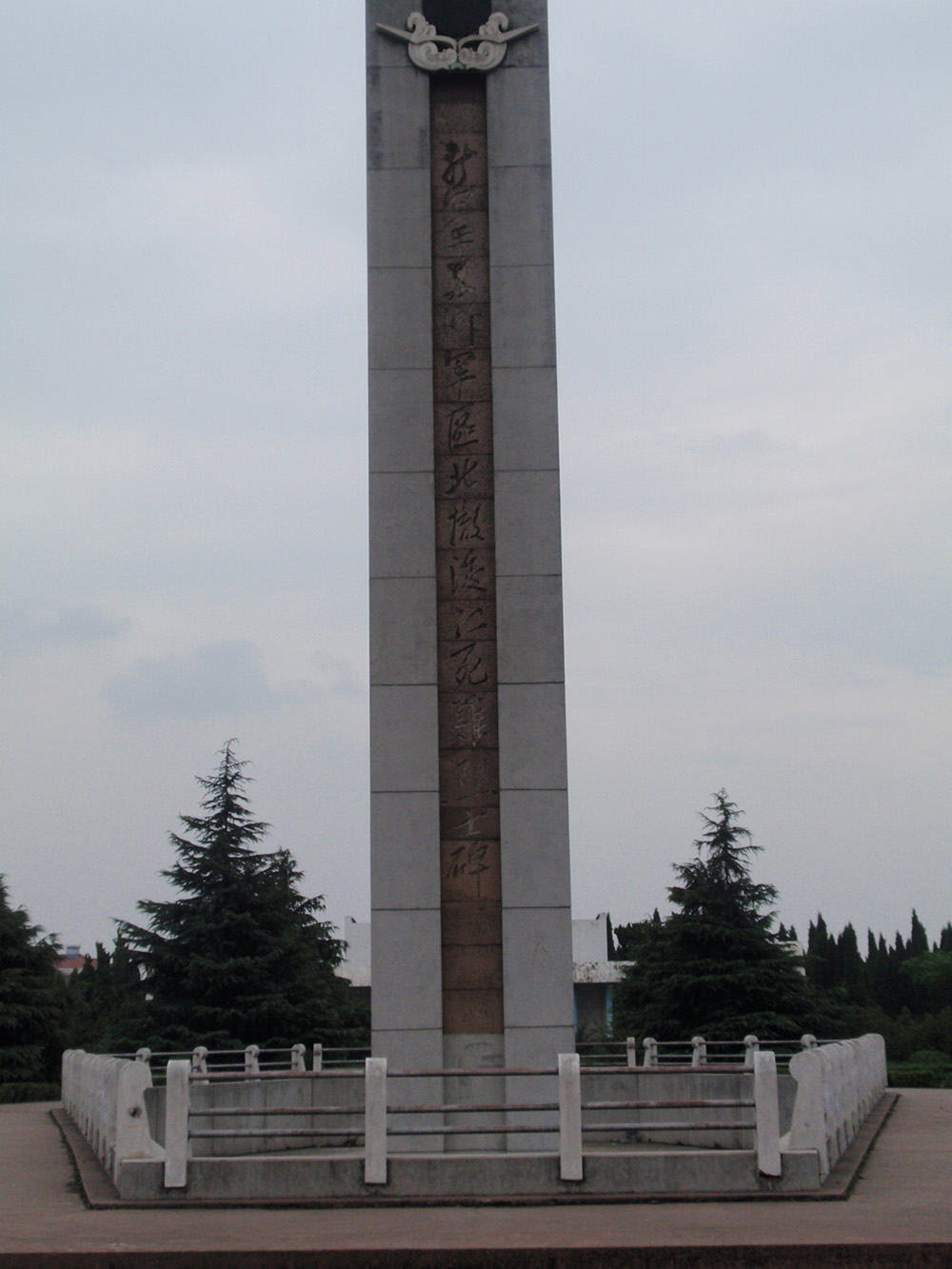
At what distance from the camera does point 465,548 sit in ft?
61.6

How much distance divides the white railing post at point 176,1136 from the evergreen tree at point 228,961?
2075cm

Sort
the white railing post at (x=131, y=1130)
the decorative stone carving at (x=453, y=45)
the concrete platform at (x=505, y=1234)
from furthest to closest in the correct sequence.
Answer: the decorative stone carving at (x=453, y=45), the white railing post at (x=131, y=1130), the concrete platform at (x=505, y=1234)

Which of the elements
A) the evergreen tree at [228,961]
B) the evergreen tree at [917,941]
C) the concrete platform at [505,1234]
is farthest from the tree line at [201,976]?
the evergreen tree at [917,941]

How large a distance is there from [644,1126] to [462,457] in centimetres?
948

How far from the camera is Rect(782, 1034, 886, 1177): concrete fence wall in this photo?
12.6 metres

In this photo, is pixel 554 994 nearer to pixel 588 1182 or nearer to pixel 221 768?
pixel 588 1182

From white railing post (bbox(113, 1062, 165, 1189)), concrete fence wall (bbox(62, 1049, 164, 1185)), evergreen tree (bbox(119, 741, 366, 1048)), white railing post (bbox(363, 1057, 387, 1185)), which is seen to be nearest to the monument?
concrete fence wall (bbox(62, 1049, 164, 1185))

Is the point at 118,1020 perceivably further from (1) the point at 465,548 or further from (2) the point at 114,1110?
(2) the point at 114,1110

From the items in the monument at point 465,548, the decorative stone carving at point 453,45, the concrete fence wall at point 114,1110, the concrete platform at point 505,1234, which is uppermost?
the decorative stone carving at point 453,45

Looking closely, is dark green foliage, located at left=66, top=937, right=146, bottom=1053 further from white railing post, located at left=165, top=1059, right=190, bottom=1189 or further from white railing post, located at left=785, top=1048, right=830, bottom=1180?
white railing post, located at left=785, top=1048, right=830, bottom=1180

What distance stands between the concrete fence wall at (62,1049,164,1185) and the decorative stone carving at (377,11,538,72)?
13060mm

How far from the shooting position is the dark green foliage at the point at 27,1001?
33.3 m

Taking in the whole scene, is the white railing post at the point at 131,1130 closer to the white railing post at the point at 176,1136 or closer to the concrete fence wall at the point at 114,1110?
the concrete fence wall at the point at 114,1110

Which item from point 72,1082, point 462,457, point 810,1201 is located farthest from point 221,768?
point 810,1201
